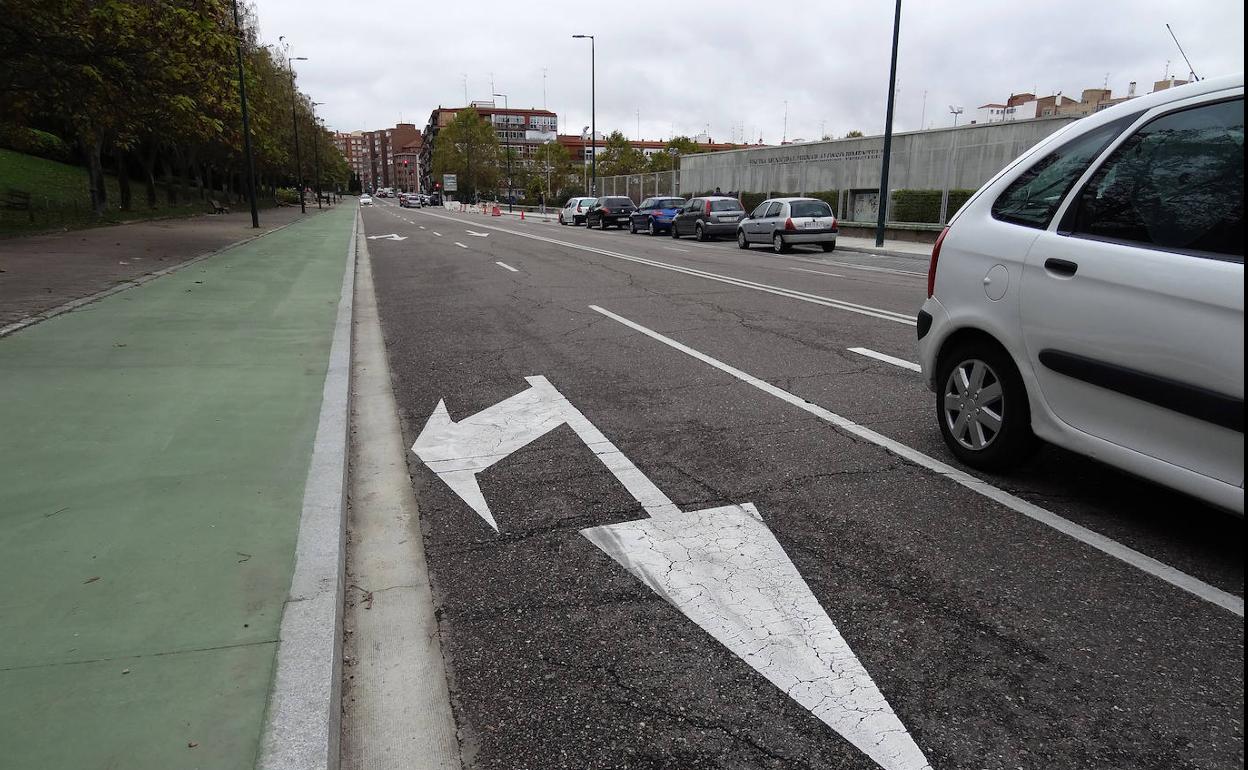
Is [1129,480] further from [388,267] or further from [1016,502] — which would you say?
[388,267]

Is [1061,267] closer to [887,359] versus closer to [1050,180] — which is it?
[1050,180]

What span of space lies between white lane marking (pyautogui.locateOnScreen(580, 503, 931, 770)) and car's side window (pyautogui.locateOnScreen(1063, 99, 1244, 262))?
6.57ft

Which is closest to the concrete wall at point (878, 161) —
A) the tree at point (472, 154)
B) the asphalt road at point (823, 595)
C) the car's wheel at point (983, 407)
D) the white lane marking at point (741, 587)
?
the car's wheel at point (983, 407)

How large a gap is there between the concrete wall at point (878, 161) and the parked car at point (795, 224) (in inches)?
207

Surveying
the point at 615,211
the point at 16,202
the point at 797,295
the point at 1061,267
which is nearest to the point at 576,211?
the point at 615,211

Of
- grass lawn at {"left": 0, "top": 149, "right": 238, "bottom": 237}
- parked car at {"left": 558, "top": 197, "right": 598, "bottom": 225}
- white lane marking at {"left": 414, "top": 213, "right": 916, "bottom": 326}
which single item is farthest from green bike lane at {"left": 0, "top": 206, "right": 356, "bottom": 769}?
parked car at {"left": 558, "top": 197, "right": 598, "bottom": 225}

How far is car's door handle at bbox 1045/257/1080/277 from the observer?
138 inches

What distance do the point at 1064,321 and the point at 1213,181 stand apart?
77cm

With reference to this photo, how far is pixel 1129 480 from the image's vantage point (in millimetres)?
4211

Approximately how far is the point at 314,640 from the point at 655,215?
108 feet

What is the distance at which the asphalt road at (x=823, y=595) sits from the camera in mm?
2322

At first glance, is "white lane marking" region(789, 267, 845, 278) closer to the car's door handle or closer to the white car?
the white car

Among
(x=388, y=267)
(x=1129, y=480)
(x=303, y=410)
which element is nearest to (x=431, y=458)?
(x=303, y=410)

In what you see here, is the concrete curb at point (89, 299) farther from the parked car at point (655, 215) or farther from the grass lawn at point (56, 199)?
the parked car at point (655, 215)
